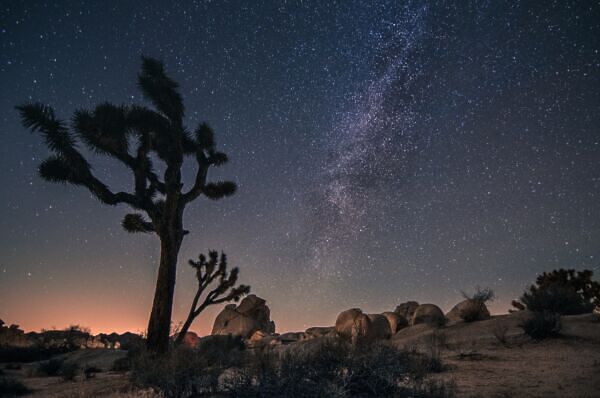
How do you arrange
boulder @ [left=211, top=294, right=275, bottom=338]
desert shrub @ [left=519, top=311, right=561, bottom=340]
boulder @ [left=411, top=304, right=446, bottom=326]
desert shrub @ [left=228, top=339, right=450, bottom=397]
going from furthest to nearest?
boulder @ [left=211, top=294, right=275, bottom=338], boulder @ [left=411, top=304, right=446, bottom=326], desert shrub @ [left=519, top=311, right=561, bottom=340], desert shrub @ [left=228, top=339, right=450, bottom=397]

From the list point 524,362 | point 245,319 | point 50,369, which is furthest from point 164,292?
point 245,319

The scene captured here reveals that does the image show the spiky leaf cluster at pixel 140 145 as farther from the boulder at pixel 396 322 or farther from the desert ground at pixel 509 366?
the boulder at pixel 396 322

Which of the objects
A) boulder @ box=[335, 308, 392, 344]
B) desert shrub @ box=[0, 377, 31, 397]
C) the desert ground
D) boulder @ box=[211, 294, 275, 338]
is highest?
boulder @ box=[211, 294, 275, 338]

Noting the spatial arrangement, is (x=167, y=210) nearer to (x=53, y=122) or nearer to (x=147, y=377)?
(x=53, y=122)

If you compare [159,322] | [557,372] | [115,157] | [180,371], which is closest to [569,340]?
[557,372]

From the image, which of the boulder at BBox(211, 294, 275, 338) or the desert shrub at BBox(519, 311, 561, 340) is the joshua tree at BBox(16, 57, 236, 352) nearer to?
the desert shrub at BBox(519, 311, 561, 340)

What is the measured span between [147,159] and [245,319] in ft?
86.6

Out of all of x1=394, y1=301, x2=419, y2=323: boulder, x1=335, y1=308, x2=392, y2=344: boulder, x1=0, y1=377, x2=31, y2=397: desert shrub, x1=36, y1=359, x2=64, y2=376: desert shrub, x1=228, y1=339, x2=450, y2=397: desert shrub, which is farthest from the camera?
x1=394, y1=301, x2=419, y2=323: boulder

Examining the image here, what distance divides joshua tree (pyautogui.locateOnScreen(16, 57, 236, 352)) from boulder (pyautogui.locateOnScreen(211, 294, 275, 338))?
80.7ft

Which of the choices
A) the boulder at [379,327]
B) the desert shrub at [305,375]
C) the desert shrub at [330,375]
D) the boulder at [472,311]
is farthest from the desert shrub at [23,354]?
the boulder at [472,311]

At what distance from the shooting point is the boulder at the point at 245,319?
33.9 meters

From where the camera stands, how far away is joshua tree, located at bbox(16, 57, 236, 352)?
9.78m

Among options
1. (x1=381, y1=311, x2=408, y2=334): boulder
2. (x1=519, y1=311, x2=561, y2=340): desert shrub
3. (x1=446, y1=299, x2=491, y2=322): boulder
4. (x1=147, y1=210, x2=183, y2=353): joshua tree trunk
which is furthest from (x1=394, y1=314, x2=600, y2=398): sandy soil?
(x1=381, y1=311, x2=408, y2=334): boulder

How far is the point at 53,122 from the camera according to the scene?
31.9 feet
